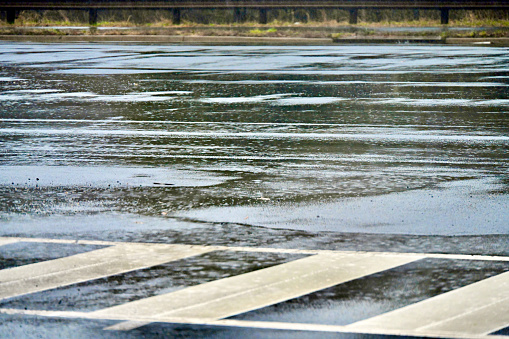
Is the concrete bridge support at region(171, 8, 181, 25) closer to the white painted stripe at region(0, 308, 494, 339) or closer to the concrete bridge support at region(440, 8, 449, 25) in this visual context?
the concrete bridge support at region(440, 8, 449, 25)

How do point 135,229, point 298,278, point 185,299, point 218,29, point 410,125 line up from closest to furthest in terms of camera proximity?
point 185,299 < point 298,278 < point 135,229 < point 410,125 < point 218,29

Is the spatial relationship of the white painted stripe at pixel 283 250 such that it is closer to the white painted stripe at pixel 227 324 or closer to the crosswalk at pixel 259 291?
the crosswalk at pixel 259 291

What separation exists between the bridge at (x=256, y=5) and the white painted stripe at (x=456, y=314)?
2904 cm

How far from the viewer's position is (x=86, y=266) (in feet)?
21.0

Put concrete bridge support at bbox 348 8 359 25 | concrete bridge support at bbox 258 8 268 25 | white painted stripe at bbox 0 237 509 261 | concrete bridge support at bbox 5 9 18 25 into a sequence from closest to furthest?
white painted stripe at bbox 0 237 509 261 < concrete bridge support at bbox 348 8 359 25 < concrete bridge support at bbox 258 8 268 25 < concrete bridge support at bbox 5 9 18 25

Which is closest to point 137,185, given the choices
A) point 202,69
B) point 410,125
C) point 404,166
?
→ point 404,166

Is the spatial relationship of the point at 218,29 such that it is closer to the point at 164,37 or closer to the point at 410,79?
the point at 164,37

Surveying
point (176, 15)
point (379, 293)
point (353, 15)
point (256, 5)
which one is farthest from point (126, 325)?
point (176, 15)

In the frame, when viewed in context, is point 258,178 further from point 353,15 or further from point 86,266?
point 353,15

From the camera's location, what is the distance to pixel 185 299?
5668mm

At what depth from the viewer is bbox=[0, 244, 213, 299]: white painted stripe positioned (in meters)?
5.99

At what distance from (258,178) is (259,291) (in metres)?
3.70

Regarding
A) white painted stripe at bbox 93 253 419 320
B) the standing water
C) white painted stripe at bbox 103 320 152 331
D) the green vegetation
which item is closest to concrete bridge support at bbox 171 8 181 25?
the green vegetation

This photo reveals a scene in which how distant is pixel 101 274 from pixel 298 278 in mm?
1230
